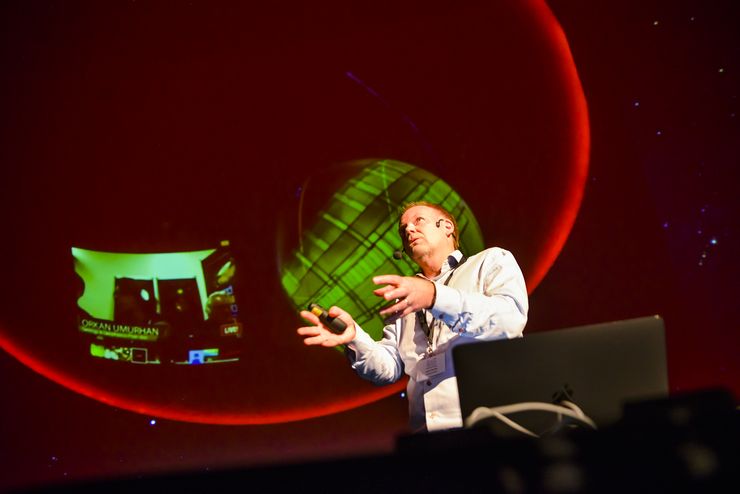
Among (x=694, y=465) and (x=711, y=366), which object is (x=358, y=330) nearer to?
(x=694, y=465)

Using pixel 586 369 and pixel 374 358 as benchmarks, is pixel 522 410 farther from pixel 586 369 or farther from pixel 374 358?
pixel 374 358

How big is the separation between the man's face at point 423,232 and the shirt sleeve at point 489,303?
8.6 inches

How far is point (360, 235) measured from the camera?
9.21 ft

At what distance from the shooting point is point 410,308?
1407mm

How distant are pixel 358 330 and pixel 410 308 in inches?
20.0

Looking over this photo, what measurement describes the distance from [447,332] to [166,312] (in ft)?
5.23

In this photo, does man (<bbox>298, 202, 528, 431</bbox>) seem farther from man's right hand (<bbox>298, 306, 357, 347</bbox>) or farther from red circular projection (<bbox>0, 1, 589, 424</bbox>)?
red circular projection (<bbox>0, 1, 589, 424</bbox>)

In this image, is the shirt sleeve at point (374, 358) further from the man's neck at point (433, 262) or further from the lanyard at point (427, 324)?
the man's neck at point (433, 262)

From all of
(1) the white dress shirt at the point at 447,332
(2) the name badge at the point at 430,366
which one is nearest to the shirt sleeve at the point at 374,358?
(1) the white dress shirt at the point at 447,332

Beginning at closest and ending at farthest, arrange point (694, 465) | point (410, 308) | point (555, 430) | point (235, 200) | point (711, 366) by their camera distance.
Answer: point (694, 465) → point (555, 430) → point (410, 308) → point (711, 366) → point (235, 200)

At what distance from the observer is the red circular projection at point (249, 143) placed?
2.82 metres

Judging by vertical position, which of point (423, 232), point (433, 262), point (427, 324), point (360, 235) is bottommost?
point (427, 324)

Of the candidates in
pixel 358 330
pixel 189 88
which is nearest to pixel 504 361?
pixel 358 330

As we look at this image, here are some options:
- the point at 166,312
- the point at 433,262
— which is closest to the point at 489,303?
the point at 433,262
